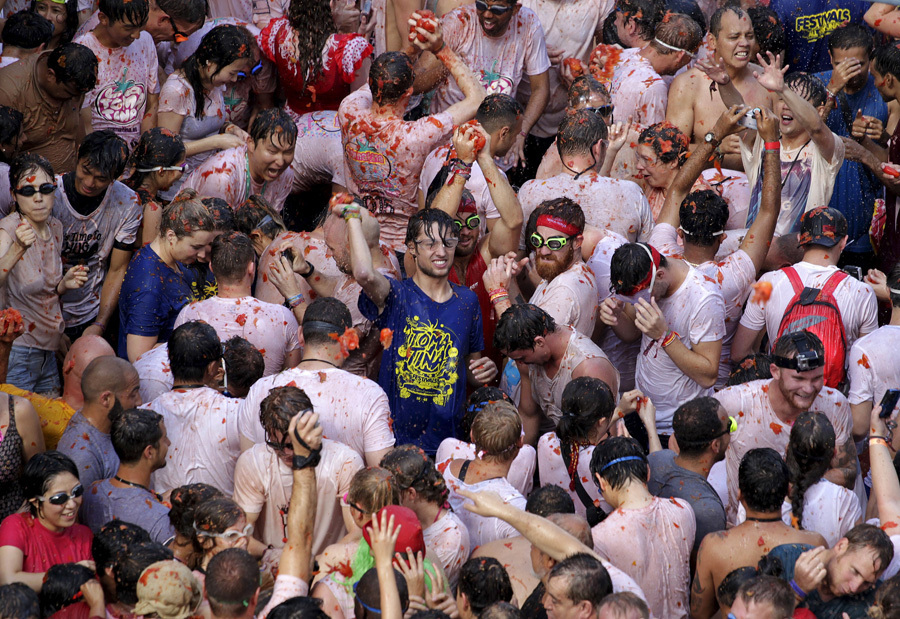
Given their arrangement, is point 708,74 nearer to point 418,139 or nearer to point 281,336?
point 418,139

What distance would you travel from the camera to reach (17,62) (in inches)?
271

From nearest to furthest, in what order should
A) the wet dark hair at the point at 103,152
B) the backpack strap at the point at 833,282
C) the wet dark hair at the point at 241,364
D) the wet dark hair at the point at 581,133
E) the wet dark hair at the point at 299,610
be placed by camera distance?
the wet dark hair at the point at 299,610 < the wet dark hair at the point at 241,364 < the backpack strap at the point at 833,282 < the wet dark hair at the point at 103,152 < the wet dark hair at the point at 581,133

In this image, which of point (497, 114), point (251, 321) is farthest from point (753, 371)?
point (251, 321)

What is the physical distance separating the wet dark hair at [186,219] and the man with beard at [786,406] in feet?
10.5

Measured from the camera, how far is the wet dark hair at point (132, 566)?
4.25 meters

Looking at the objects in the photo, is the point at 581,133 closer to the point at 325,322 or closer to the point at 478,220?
the point at 478,220

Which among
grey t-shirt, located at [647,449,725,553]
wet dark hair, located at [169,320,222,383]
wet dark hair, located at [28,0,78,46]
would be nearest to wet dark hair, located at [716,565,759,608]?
grey t-shirt, located at [647,449,725,553]

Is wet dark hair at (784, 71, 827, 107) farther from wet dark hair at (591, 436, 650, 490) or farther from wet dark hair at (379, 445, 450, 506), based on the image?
wet dark hair at (379, 445, 450, 506)

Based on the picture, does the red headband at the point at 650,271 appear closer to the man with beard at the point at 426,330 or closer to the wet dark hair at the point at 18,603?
the man with beard at the point at 426,330

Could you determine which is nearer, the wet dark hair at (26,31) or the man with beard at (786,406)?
the man with beard at (786,406)

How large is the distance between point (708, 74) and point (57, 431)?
5.06 meters

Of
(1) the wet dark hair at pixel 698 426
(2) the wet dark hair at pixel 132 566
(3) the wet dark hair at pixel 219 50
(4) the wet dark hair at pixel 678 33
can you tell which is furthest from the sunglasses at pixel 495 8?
(2) the wet dark hair at pixel 132 566

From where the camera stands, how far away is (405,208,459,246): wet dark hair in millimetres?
5816

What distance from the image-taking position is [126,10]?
7.30 meters
